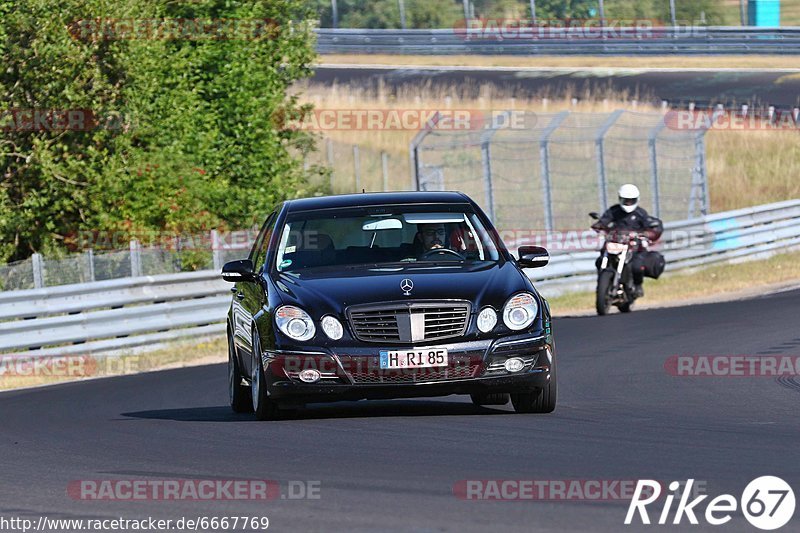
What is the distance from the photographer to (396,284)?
10.7 m

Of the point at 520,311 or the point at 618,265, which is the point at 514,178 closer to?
the point at 618,265

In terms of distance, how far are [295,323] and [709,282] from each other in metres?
18.1

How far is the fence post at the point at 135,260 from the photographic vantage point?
21.1 meters

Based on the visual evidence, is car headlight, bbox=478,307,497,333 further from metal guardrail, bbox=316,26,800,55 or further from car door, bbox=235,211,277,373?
metal guardrail, bbox=316,26,800,55

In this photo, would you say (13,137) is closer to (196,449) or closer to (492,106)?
(196,449)

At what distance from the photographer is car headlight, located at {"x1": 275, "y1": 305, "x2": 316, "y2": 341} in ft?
34.5

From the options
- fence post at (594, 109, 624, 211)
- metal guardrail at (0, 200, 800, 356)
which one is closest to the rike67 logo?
metal guardrail at (0, 200, 800, 356)

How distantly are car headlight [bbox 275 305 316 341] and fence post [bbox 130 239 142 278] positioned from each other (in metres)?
10.7

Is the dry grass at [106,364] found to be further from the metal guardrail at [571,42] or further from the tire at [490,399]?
the metal guardrail at [571,42]

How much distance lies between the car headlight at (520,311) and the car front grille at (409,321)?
0.88 feet
